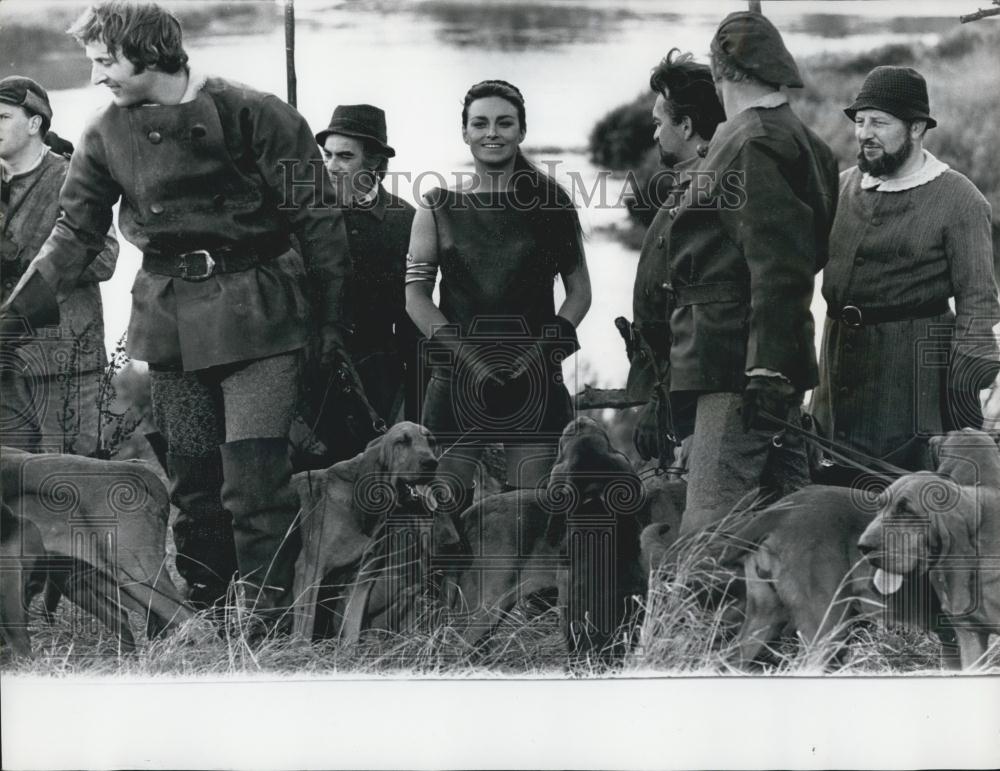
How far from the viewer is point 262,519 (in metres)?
6.79

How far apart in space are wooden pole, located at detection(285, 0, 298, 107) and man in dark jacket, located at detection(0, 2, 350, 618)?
0.45ft

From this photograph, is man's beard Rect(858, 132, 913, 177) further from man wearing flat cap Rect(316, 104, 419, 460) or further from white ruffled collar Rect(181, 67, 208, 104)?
white ruffled collar Rect(181, 67, 208, 104)

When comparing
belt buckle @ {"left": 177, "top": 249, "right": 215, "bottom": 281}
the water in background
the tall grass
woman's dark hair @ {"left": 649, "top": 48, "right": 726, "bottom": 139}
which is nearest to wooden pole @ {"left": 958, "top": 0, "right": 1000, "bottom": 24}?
the water in background

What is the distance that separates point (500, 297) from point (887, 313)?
5.49ft

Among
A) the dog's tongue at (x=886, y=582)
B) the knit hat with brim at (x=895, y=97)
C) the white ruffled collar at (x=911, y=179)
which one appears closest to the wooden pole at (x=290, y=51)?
the knit hat with brim at (x=895, y=97)

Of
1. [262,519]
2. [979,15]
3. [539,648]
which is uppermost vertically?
[979,15]

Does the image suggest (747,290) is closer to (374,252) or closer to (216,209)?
(374,252)

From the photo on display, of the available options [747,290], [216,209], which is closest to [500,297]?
[747,290]

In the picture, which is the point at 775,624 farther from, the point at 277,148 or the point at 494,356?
the point at 277,148

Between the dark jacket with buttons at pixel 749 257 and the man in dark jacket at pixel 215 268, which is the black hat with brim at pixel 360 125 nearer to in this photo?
the man in dark jacket at pixel 215 268

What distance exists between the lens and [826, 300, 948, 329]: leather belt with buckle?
695 cm

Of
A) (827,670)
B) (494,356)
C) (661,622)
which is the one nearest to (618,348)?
(494,356)

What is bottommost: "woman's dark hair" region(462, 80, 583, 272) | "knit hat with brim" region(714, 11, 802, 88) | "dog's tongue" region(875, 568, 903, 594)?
"dog's tongue" region(875, 568, 903, 594)

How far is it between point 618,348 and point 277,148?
5.56ft
